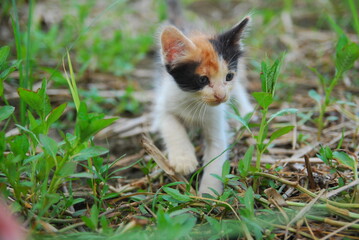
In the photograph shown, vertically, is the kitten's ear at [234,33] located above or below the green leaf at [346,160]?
above

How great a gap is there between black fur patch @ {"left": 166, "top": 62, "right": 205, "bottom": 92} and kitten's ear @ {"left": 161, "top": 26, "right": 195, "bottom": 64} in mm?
69

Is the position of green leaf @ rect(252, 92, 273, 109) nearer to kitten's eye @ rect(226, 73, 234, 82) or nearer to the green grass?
the green grass

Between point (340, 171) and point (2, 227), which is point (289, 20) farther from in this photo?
point (2, 227)

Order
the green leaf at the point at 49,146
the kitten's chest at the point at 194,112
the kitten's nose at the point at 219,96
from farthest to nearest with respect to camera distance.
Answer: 1. the kitten's chest at the point at 194,112
2. the kitten's nose at the point at 219,96
3. the green leaf at the point at 49,146

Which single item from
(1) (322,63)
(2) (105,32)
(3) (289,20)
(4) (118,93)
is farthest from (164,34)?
(3) (289,20)

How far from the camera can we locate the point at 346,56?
205 centimetres

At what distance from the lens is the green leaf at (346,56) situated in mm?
2000

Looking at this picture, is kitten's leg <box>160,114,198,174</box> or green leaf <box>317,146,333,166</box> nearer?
green leaf <box>317,146,333,166</box>

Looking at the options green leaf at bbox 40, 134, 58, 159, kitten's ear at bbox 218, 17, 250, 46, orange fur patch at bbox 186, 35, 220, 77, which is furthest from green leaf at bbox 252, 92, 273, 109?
green leaf at bbox 40, 134, 58, 159

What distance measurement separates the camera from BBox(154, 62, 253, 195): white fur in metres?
2.18

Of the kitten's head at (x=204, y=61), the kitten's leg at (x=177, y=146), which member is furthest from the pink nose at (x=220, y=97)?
the kitten's leg at (x=177, y=146)

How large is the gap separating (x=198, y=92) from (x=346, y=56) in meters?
0.88

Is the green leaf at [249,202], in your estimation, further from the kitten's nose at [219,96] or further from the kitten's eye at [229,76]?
the kitten's eye at [229,76]

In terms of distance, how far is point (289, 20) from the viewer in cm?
500
